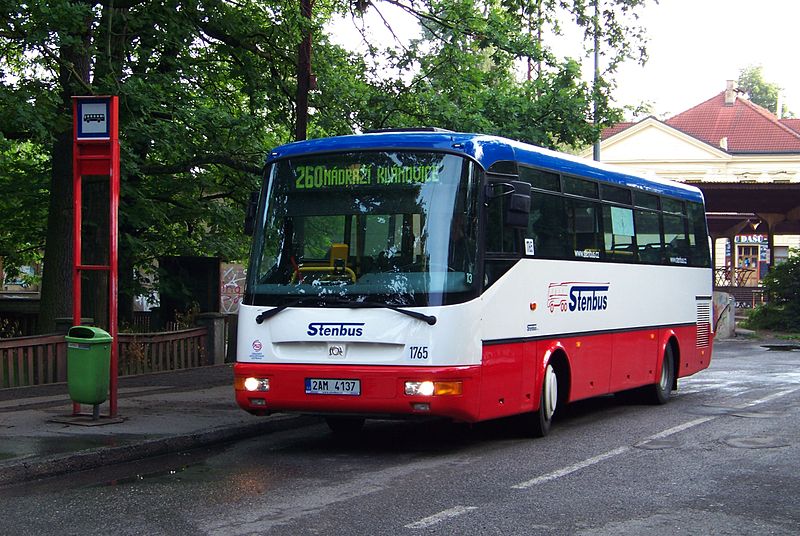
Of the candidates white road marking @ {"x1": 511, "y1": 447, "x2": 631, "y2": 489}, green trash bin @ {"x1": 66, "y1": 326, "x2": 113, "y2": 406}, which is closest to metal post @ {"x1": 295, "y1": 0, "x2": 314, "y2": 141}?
green trash bin @ {"x1": 66, "y1": 326, "x2": 113, "y2": 406}

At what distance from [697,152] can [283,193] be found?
71.0 meters

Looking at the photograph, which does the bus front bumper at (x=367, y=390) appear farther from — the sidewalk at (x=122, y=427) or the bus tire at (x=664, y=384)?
the bus tire at (x=664, y=384)

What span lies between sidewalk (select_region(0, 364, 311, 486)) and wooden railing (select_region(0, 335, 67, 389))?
38cm

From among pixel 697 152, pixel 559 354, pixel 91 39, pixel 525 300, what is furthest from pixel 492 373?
pixel 697 152

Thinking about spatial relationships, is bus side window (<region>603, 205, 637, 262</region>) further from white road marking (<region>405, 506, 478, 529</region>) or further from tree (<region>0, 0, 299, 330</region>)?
white road marking (<region>405, 506, 478, 529</region>)

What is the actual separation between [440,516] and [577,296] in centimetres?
567

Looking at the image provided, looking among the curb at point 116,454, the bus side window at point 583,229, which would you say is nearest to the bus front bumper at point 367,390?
the curb at point 116,454

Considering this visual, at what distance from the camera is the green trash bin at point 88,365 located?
11.6 metres

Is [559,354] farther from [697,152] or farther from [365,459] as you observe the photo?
[697,152]

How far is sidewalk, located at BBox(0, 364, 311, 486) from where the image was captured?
9.77 metres

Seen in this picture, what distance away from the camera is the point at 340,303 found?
10477mm

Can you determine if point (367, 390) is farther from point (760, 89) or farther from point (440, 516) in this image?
point (760, 89)

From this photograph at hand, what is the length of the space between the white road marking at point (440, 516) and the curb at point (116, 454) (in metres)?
3.53

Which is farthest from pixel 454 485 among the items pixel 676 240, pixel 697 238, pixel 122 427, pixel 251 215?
pixel 697 238
